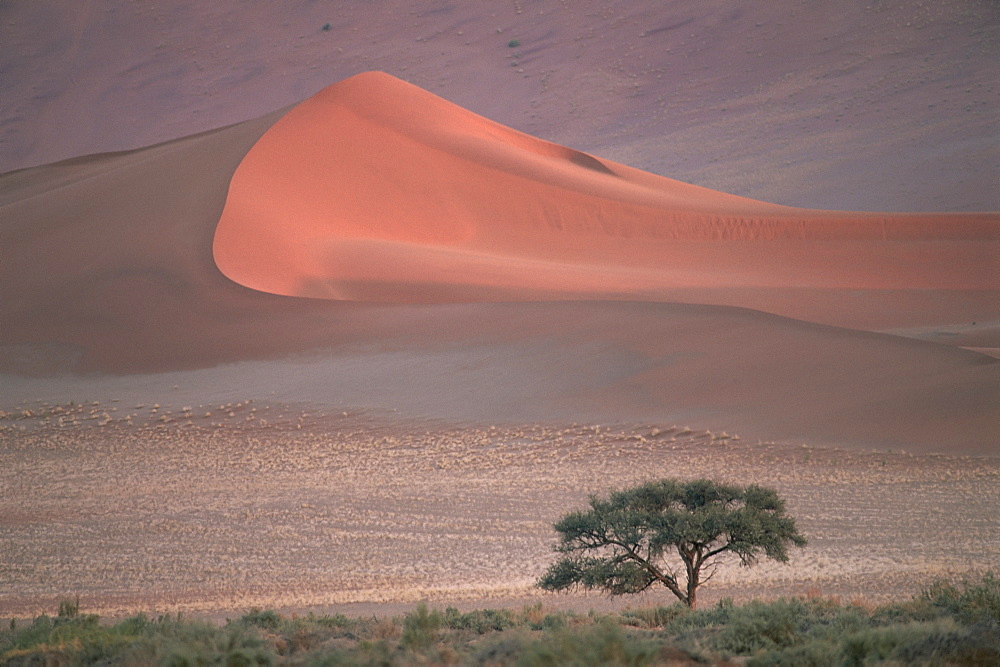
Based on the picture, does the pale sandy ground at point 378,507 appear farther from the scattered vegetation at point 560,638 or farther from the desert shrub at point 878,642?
the desert shrub at point 878,642

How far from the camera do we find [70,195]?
Answer: 32.7 metres

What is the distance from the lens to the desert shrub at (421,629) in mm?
6027

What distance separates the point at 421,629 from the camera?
6484mm

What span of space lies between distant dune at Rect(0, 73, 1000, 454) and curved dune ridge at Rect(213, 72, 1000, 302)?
0.11 metres

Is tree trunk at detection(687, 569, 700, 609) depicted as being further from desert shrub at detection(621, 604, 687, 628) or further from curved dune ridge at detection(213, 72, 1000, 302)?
curved dune ridge at detection(213, 72, 1000, 302)

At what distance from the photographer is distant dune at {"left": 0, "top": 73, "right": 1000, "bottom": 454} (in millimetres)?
20250

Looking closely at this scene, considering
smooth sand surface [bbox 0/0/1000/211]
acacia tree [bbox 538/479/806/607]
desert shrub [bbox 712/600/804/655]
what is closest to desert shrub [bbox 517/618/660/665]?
desert shrub [bbox 712/600/804/655]

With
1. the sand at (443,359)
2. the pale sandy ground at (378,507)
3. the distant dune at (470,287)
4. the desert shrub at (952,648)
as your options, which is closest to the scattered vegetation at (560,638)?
the desert shrub at (952,648)

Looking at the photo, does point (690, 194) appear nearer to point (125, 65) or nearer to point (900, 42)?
point (900, 42)

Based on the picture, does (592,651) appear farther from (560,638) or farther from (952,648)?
(952,648)

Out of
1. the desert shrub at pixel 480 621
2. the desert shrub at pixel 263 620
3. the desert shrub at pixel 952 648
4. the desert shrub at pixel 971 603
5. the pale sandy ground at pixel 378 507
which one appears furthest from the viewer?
the pale sandy ground at pixel 378 507

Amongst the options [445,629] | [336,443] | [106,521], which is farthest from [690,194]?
[445,629]

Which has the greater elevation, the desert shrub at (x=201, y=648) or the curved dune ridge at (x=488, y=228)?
the curved dune ridge at (x=488, y=228)

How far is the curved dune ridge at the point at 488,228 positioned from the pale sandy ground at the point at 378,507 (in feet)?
32.2
